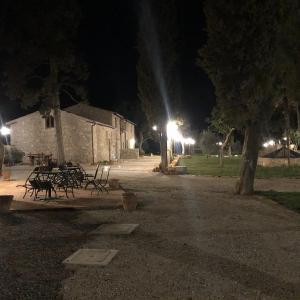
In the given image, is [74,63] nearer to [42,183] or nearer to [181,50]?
[181,50]

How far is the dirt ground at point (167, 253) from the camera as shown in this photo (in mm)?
4949

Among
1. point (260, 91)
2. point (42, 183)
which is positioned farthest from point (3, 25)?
point (260, 91)

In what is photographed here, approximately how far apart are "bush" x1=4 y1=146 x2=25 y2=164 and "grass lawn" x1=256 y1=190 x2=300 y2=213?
79.0 feet

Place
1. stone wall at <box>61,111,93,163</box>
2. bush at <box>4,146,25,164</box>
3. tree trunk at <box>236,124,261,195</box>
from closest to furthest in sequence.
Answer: tree trunk at <box>236,124,261,195</box>, bush at <box>4,146,25,164</box>, stone wall at <box>61,111,93,163</box>

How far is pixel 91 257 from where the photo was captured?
6.21 meters

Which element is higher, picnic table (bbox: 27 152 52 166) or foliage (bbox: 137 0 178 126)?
foliage (bbox: 137 0 178 126)

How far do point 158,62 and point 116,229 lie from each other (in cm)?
1630

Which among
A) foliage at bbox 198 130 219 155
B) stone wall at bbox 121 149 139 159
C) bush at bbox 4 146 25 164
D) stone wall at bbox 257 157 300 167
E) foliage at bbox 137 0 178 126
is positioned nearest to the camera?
foliage at bbox 137 0 178 126

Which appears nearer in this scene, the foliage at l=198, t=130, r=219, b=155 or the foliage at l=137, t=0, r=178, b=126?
the foliage at l=137, t=0, r=178, b=126

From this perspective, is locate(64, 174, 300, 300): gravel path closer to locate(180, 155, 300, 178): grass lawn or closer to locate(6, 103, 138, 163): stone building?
locate(180, 155, 300, 178): grass lawn

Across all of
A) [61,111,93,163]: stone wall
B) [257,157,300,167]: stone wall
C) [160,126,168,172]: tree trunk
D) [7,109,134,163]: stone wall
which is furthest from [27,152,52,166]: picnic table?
[257,157,300,167]: stone wall

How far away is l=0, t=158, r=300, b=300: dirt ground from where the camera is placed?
4949 millimetres

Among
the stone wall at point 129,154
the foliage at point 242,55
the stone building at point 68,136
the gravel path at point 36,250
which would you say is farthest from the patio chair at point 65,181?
the stone wall at point 129,154

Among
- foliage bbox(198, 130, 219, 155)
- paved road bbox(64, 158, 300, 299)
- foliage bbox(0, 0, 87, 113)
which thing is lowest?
paved road bbox(64, 158, 300, 299)
